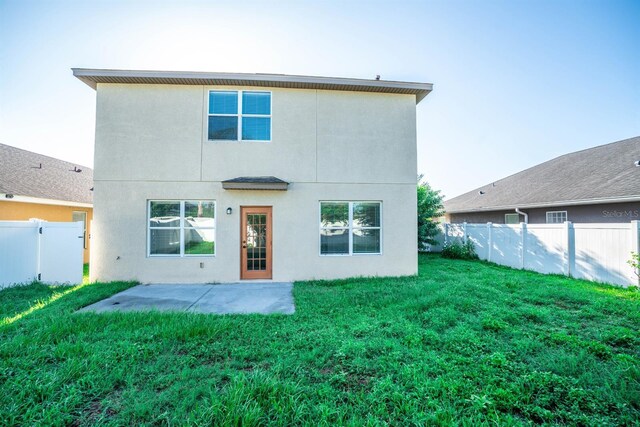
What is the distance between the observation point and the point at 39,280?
7367 mm

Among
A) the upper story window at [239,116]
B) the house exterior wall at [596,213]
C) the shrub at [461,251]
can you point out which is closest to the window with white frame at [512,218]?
the house exterior wall at [596,213]

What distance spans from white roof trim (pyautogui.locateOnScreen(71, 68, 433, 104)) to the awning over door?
118 inches

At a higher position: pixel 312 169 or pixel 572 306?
pixel 312 169

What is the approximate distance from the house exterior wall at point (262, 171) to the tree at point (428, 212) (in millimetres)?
5303

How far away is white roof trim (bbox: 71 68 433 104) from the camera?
300 inches

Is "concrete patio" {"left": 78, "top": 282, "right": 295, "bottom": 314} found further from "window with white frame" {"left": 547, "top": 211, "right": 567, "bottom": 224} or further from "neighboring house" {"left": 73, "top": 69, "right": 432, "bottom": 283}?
"window with white frame" {"left": 547, "top": 211, "right": 567, "bottom": 224}

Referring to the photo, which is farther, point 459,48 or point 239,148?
point 459,48

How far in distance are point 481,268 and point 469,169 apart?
15384mm

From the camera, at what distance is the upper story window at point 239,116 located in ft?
26.8

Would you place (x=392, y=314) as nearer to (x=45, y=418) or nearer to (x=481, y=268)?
(x=45, y=418)

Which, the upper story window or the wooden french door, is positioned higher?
the upper story window

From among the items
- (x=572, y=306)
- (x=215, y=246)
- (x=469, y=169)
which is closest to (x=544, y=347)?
(x=572, y=306)

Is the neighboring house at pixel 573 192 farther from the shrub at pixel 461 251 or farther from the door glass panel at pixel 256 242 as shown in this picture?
the door glass panel at pixel 256 242

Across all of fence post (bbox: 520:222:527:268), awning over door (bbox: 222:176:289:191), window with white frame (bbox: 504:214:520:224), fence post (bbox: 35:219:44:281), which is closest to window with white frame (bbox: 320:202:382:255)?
awning over door (bbox: 222:176:289:191)
